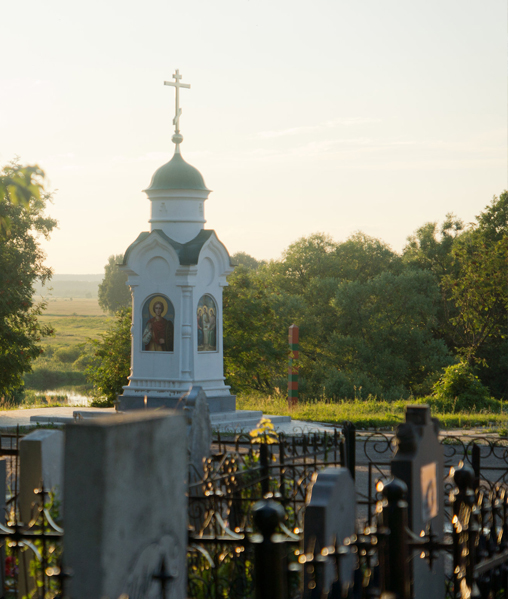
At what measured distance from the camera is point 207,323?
Result: 18.3 m

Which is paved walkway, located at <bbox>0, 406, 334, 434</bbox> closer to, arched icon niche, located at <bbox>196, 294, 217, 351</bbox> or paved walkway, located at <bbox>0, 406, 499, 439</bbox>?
paved walkway, located at <bbox>0, 406, 499, 439</bbox>

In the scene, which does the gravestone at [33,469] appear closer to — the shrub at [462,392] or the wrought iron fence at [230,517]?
the wrought iron fence at [230,517]

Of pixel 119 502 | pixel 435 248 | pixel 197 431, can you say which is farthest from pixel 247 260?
pixel 119 502

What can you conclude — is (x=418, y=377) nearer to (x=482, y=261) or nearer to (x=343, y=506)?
(x=482, y=261)

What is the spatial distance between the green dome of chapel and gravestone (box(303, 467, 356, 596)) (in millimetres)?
14501

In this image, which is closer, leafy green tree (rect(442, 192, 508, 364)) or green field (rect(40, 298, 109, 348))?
leafy green tree (rect(442, 192, 508, 364))

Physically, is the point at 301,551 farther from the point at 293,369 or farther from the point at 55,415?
the point at 293,369

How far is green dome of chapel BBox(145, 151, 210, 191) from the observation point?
18.3m

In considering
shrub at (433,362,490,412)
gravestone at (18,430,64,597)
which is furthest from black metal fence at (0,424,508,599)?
shrub at (433,362,490,412)

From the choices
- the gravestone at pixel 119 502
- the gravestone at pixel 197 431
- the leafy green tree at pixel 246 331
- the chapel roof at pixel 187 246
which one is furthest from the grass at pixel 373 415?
the gravestone at pixel 119 502

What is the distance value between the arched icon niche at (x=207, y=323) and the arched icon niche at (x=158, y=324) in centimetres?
65

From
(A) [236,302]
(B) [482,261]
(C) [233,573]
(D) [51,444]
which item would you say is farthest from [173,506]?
(B) [482,261]

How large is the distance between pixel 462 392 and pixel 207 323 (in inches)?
306

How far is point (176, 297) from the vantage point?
17844 millimetres
